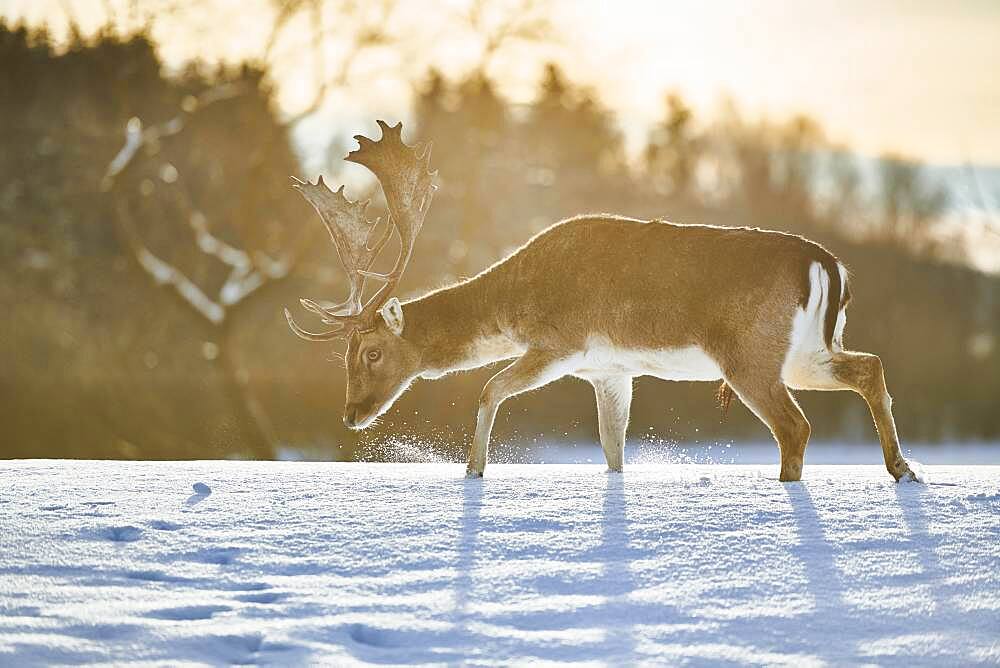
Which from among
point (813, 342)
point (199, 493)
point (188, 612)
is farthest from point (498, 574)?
point (813, 342)

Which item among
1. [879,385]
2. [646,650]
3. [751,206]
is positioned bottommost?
[646,650]

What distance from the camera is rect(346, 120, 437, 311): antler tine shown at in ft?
29.8

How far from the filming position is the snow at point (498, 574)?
404 cm

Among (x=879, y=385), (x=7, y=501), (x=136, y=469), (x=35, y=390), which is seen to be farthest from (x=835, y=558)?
(x=35, y=390)

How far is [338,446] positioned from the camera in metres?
27.3

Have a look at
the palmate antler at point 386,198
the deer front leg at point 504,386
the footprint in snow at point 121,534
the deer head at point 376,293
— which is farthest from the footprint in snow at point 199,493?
the palmate antler at point 386,198

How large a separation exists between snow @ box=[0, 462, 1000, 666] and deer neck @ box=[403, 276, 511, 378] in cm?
158

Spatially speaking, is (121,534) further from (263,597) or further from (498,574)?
(498,574)

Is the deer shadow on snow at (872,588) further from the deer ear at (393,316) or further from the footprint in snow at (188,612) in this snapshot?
the deer ear at (393,316)

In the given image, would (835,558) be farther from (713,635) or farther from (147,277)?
(147,277)

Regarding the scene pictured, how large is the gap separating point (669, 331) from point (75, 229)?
2368 cm

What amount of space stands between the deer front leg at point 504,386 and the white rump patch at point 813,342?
4.74ft

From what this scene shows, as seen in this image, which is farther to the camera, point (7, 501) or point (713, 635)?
point (7, 501)

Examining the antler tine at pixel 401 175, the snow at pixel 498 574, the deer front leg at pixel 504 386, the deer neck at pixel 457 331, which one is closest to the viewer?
the snow at pixel 498 574
